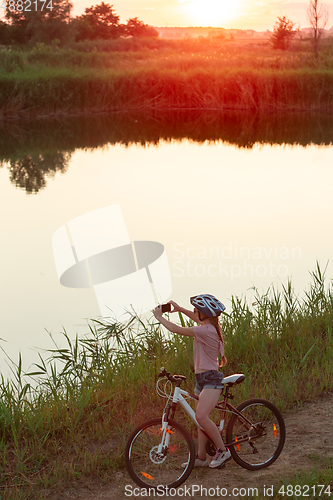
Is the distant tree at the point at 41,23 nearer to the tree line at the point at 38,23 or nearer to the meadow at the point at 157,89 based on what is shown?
the tree line at the point at 38,23

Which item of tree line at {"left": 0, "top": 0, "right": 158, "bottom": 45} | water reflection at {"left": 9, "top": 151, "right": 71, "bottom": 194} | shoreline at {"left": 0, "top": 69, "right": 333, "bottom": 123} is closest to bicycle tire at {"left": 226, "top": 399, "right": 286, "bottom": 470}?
water reflection at {"left": 9, "top": 151, "right": 71, "bottom": 194}

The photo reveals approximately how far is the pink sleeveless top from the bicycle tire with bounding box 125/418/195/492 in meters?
0.35

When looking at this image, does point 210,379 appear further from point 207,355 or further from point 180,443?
point 180,443

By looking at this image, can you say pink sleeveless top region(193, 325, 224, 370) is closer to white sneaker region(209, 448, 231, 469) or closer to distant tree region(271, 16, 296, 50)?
white sneaker region(209, 448, 231, 469)

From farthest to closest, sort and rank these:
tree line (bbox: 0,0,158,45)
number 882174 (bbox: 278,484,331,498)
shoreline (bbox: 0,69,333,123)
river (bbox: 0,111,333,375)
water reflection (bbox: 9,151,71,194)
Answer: tree line (bbox: 0,0,158,45) < shoreline (bbox: 0,69,333,123) < water reflection (bbox: 9,151,71,194) < river (bbox: 0,111,333,375) < number 882174 (bbox: 278,484,331,498)

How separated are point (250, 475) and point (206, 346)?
83 cm

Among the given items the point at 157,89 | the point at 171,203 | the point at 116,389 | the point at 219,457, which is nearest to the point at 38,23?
the point at 157,89

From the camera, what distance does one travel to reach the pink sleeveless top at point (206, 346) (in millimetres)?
3371

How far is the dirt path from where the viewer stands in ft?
11.3

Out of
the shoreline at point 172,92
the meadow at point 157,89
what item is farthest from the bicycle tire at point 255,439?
the shoreline at point 172,92

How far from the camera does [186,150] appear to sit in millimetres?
20062

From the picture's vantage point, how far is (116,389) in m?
4.67

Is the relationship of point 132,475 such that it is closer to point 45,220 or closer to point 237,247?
point 237,247

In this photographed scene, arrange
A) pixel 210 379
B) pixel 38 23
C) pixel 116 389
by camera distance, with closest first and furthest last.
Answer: pixel 210 379, pixel 116 389, pixel 38 23
